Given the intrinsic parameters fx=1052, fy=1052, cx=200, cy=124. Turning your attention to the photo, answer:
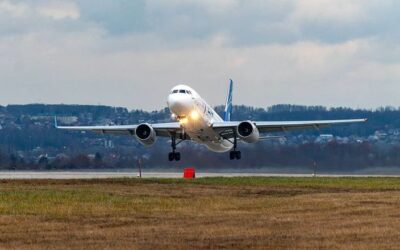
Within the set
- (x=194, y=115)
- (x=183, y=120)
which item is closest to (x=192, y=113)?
(x=194, y=115)

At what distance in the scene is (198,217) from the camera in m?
28.8

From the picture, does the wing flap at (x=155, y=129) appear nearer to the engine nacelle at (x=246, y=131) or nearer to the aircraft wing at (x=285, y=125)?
the aircraft wing at (x=285, y=125)

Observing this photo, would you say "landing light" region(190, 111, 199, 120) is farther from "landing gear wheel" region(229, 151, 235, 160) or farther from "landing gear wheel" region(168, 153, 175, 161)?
"landing gear wheel" region(229, 151, 235, 160)

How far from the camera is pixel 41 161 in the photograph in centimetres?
9012

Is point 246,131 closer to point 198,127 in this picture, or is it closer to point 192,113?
point 198,127

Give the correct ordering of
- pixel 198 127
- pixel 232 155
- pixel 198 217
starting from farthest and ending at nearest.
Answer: pixel 232 155 < pixel 198 127 < pixel 198 217

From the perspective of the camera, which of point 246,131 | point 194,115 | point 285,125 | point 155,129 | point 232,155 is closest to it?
point 194,115

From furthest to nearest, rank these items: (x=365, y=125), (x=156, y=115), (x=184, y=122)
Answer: (x=156, y=115) → (x=365, y=125) → (x=184, y=122)

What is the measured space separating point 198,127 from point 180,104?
293 cm

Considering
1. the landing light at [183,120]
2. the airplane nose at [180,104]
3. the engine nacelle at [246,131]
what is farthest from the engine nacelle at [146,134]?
the engine nacelle at [246,131]

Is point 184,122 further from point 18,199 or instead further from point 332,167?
point 18,199

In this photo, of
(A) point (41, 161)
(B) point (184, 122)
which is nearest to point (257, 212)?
(B) point (184, 122)

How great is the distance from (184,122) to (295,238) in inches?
1429

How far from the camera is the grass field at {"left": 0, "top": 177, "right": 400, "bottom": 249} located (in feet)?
75.6
